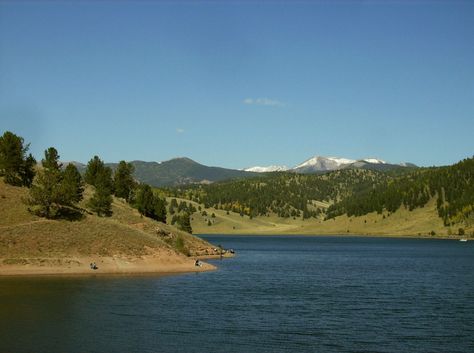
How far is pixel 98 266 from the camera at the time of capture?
99312 millimetres

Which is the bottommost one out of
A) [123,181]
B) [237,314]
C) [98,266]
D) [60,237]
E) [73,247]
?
[98,266]

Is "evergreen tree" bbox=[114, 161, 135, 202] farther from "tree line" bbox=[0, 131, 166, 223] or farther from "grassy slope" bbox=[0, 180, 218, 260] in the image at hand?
"grassy slope" bbox=[0, 180, 218, 260]

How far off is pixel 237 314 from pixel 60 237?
54594 millimetres

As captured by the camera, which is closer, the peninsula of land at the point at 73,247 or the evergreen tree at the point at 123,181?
the peninsula of land at the point at 73,247

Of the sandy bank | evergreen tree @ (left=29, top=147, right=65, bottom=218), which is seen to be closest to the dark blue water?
the sandy bank

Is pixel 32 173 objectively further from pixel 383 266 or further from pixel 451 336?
pixel 451 336

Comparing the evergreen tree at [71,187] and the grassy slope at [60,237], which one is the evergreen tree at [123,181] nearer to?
the evergreen tree at [71,187]

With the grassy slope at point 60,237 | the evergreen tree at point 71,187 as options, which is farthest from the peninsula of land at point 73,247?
the evergreen tree at point 71,187

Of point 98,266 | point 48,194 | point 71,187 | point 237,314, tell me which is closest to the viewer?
point 237,314

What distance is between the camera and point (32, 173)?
431 ft

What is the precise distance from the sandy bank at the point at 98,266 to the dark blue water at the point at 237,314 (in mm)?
7341

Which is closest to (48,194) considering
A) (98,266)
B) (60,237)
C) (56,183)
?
(56,183)

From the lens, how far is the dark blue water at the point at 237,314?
44.5 meters

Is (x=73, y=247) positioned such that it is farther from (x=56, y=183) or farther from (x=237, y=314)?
(x=237, y=314)
